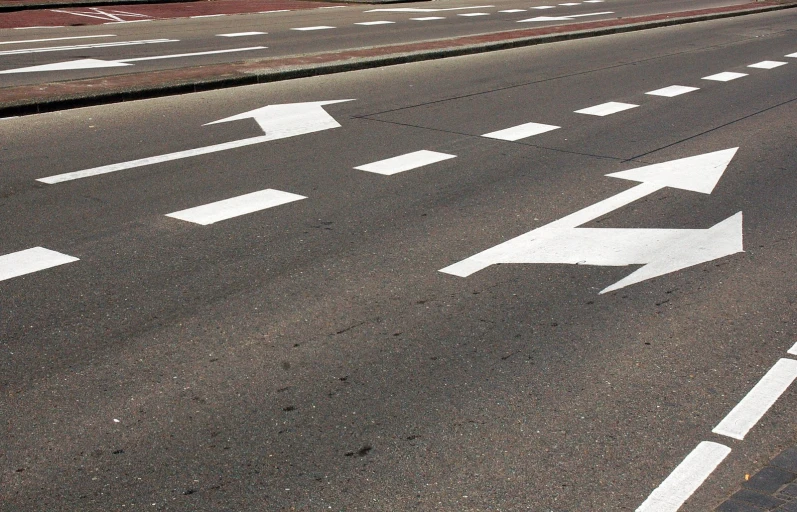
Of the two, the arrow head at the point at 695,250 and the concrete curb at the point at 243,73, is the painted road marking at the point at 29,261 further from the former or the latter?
the concrete curb at the point at 243,73

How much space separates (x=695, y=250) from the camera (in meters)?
7.39

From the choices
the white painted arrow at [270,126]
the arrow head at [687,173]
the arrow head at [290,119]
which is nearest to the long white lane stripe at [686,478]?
the arrow head at [687,173]

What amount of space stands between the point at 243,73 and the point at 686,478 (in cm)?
1082

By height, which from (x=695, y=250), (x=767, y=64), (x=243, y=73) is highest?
(x=243, y=73)

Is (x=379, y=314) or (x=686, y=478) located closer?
(x=686, y=478)

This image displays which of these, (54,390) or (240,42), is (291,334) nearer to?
(54,390)

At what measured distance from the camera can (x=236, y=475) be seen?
4227mm

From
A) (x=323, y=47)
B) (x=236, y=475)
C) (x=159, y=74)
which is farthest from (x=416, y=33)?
(x=236, y=475)

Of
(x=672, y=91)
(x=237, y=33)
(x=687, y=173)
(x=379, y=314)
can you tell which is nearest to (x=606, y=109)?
(x=672, y=91)

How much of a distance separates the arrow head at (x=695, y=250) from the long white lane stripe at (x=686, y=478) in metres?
2.10

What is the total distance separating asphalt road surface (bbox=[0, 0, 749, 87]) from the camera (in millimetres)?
16125

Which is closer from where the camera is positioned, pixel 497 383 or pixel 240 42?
pixel 497 383

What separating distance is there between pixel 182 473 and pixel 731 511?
225 centimetres

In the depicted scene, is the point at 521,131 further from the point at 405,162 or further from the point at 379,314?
the point at 379,314
